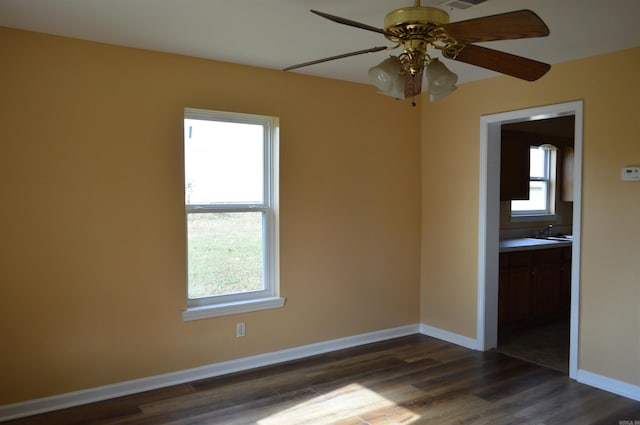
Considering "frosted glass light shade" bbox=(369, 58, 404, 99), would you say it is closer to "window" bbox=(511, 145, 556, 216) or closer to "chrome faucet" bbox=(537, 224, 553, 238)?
"window" bbox=(511, 145, 556, 216)

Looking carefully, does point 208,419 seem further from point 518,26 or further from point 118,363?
point 518,26

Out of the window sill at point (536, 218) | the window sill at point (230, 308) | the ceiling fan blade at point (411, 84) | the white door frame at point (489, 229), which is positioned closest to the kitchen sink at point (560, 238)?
the window sill at point (536, 218)

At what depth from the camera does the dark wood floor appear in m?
3.10

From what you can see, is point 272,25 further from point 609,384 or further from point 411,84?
point 609,384

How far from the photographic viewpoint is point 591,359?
12.0 feet

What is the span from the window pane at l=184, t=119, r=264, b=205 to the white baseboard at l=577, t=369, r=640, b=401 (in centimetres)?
286

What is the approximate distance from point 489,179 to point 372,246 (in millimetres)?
1222

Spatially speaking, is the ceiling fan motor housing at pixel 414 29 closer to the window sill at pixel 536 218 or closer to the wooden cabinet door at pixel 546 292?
the wooden cabinet door at pixel 546 292

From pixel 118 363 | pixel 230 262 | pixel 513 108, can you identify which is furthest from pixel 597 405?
pixel 118 363

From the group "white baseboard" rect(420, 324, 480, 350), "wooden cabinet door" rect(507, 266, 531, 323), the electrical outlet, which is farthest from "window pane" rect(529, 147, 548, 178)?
the electrical outlet

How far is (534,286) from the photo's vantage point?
5133 millimetres

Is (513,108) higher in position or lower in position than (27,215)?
higher

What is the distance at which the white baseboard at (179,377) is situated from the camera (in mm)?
3117

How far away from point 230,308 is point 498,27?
2.82 metres
